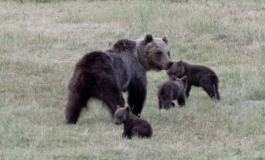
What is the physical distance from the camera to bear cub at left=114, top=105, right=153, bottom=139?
24.2 ft

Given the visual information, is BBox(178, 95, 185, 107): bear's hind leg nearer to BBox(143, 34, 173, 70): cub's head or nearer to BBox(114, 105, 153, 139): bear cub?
BBox(143, 34, 173, 70): cub's head

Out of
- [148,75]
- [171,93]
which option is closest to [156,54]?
[171,93]

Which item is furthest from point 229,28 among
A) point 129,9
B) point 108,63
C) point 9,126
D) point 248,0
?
point 9,126

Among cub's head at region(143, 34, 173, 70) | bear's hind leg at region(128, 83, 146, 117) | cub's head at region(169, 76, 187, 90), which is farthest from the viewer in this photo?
cub's head at region(169, 76, 187, 90)

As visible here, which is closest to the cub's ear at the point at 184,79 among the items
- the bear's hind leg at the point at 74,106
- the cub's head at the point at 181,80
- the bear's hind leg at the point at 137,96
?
the cub's head at the point at 181,80

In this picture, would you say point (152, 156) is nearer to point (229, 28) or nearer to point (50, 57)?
point (50, 57)

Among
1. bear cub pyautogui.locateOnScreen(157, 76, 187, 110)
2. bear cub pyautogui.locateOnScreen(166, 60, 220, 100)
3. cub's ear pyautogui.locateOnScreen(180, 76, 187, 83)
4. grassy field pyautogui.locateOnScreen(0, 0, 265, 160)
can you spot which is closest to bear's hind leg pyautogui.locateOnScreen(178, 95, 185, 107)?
bear cub pyautogui.locateOnScreen(157, 76, 187, 110)

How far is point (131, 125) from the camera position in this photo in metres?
7.50

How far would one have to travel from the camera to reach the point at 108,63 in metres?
8.41

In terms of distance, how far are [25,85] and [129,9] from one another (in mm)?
9275

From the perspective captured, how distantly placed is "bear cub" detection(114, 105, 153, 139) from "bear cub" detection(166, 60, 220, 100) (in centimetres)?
403

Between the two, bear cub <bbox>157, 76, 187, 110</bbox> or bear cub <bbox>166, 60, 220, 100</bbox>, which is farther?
bear cub <bbox>166, 60, 220, 100</bbox>

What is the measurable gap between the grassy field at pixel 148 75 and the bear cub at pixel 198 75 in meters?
0.38

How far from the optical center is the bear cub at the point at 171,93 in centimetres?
995
